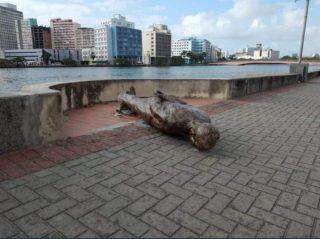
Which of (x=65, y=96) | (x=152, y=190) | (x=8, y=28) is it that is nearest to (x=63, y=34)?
(x=8, y=28)

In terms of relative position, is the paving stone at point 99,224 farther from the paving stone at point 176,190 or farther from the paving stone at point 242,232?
the paving stone at point 242,232

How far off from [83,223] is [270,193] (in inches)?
79.6

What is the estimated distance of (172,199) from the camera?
2.94m

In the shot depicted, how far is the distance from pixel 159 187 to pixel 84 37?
181 meters

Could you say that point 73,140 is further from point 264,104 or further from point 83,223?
point 264,104

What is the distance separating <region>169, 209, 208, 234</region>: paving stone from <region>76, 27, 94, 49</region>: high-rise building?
174758mm

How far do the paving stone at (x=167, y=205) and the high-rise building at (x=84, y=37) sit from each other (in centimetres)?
17446

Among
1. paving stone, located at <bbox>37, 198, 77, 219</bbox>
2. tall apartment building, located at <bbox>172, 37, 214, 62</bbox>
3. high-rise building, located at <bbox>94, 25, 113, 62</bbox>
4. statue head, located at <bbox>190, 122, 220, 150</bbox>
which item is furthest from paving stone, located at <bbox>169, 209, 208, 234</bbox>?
tall apartment building, located at <bbox>172, 37, 214, 62</bbox>

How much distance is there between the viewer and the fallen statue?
14.2ft

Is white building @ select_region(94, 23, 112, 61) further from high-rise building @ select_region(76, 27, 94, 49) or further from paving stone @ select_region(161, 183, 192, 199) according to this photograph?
paving stone @ select_region(161, 183, 192, 199)

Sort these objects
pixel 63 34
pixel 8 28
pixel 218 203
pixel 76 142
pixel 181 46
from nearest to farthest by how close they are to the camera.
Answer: pixel 218 203, pixel 76 142, pixel 63 34, pixel 8 28, pixel 181 46

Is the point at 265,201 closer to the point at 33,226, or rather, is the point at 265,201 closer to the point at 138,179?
the point at 138,179

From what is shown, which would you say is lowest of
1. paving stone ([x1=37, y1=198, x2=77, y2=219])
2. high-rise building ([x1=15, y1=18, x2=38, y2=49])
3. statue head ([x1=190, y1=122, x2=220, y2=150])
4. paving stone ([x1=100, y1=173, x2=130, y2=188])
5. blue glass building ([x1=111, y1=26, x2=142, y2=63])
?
paving stone ([x1=100, y1=173, x2=130, y2=188])

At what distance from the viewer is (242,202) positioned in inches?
115
